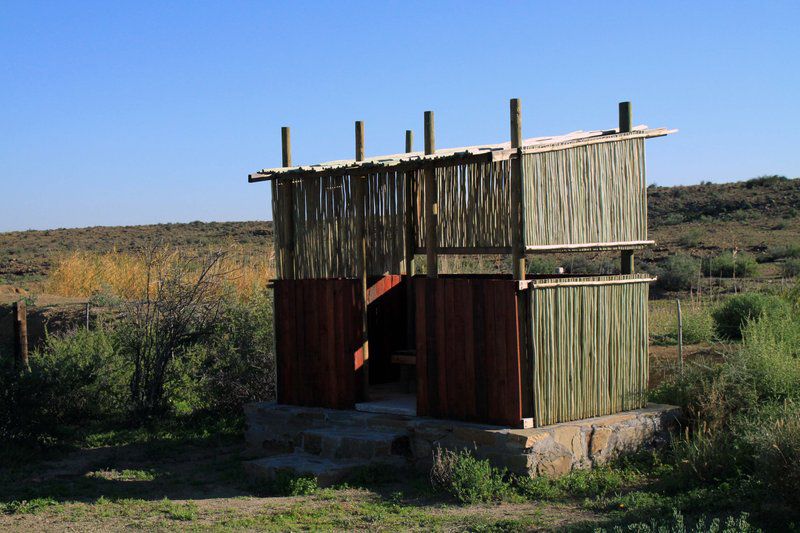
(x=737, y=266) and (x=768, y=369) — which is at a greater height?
(x=737, y=266)

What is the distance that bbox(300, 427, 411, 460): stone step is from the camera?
9.27 m

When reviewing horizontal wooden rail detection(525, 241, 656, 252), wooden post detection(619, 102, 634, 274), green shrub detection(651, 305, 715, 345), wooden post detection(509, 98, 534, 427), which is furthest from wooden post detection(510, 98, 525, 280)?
green shrub detection(651, 305, 715, 345)

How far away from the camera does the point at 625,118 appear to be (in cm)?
1023

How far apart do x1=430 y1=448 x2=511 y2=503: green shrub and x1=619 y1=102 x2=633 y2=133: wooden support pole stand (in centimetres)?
397

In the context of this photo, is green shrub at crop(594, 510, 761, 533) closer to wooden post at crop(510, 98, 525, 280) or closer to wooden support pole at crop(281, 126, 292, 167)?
wooden post at crop(510, 98, 525, 280)

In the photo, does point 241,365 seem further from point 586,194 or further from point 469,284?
point 586,194

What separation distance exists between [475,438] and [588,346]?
1.55 meters

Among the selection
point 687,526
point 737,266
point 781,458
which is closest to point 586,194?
point 781,458

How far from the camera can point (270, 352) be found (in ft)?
42.3

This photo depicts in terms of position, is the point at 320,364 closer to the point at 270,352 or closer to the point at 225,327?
the point at 270,352

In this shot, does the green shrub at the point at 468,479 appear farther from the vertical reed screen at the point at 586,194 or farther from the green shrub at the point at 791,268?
the green shrub at the point at 791,268

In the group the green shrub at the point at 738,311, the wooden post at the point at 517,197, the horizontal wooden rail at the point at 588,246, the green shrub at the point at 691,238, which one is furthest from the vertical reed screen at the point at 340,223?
the green shrub at the point at 691,238

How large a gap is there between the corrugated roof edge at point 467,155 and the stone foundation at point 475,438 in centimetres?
255

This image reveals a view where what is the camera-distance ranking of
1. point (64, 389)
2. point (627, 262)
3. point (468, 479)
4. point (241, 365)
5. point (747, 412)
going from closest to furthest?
point (468, 479) < point (747, 412) < point (627, 262) < point (64, 389) < point (241, 365)
